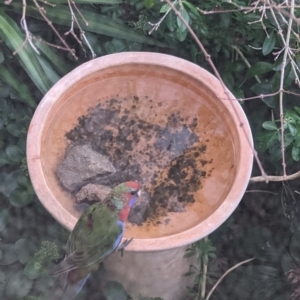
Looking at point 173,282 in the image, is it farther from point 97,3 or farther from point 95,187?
point 97,3

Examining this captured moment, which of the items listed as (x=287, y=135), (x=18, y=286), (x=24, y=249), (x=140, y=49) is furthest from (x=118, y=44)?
(x=18, y=286)

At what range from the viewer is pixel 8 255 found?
1.77 meters

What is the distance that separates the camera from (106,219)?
133 centimetres

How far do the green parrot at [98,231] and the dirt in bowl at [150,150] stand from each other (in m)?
0.11

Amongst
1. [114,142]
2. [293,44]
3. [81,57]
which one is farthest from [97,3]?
[293,44]

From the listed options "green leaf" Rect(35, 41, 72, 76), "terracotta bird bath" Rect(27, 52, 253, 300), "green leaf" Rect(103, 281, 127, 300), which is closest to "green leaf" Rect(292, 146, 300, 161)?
"terracotta bird bath" Rect(27, 52, 253, 300)

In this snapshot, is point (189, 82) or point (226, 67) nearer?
point (189, 82)

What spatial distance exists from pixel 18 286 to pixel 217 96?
3.03 feet

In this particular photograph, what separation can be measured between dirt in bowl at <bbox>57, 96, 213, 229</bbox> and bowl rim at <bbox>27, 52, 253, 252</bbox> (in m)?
0.12

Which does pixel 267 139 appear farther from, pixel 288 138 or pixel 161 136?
pixel 161 136

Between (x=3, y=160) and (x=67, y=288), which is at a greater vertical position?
(x=3, y=160)

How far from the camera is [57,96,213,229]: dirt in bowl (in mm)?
1442

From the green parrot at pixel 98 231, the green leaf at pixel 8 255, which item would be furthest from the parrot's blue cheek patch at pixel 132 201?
the green leaf at pixel 8 255

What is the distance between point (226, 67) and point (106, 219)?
0.86 meters
